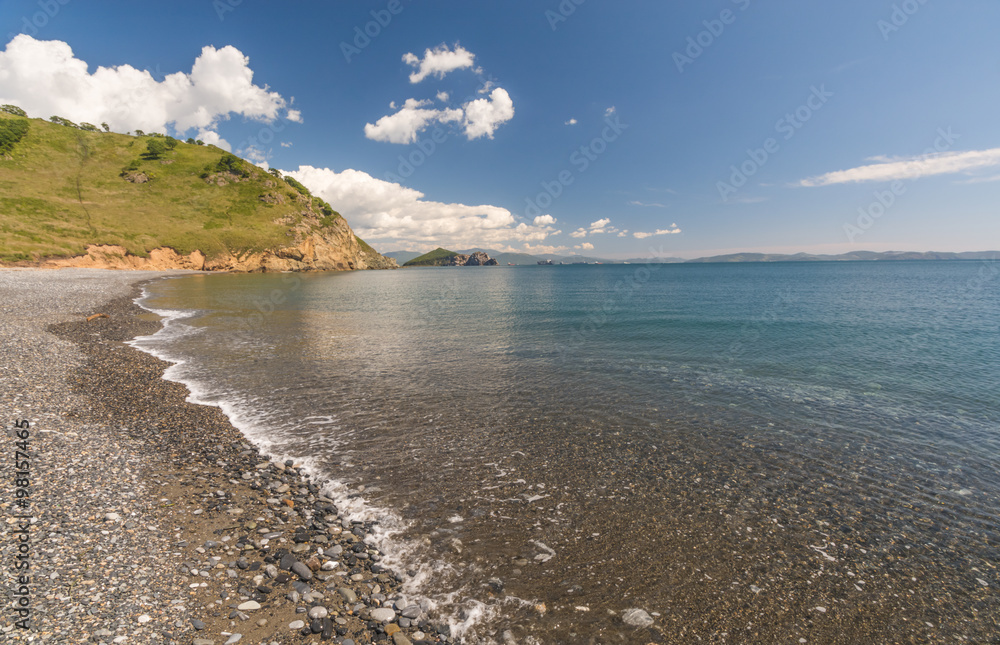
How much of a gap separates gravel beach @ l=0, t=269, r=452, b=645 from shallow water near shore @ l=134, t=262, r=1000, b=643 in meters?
1.09

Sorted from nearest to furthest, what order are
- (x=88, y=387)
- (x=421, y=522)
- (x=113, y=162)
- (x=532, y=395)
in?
(x=421, y=522)
(x=88, y=387)
(x=532, y=395)
(x=113, y=162)

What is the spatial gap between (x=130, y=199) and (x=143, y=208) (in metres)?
8.04

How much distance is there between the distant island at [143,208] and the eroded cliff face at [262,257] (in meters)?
0.32

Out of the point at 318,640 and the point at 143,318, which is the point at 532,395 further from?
the point at 143,318

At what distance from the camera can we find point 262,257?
14212 centimetres

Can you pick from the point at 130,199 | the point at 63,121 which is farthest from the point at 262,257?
the point at 63,121

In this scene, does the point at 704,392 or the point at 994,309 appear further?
the point at 994,309

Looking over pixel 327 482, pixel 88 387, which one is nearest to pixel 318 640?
pixel 327 482

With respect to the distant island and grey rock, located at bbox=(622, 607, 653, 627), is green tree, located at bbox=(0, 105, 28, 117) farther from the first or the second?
grey rock, located at bbox=(622, 607, 653, 627)

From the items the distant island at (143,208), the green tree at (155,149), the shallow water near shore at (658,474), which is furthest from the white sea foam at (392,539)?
the green tree at (155,149)

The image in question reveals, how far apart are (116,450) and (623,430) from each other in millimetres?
16719

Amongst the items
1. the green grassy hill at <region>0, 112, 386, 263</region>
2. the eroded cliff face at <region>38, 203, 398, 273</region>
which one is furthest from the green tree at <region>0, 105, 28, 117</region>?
the eroded cliff face at <region>38, 203, 398, 273</region>

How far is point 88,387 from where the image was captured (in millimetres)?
16406

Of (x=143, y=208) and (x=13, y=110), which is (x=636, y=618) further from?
(x=13, y=110)
